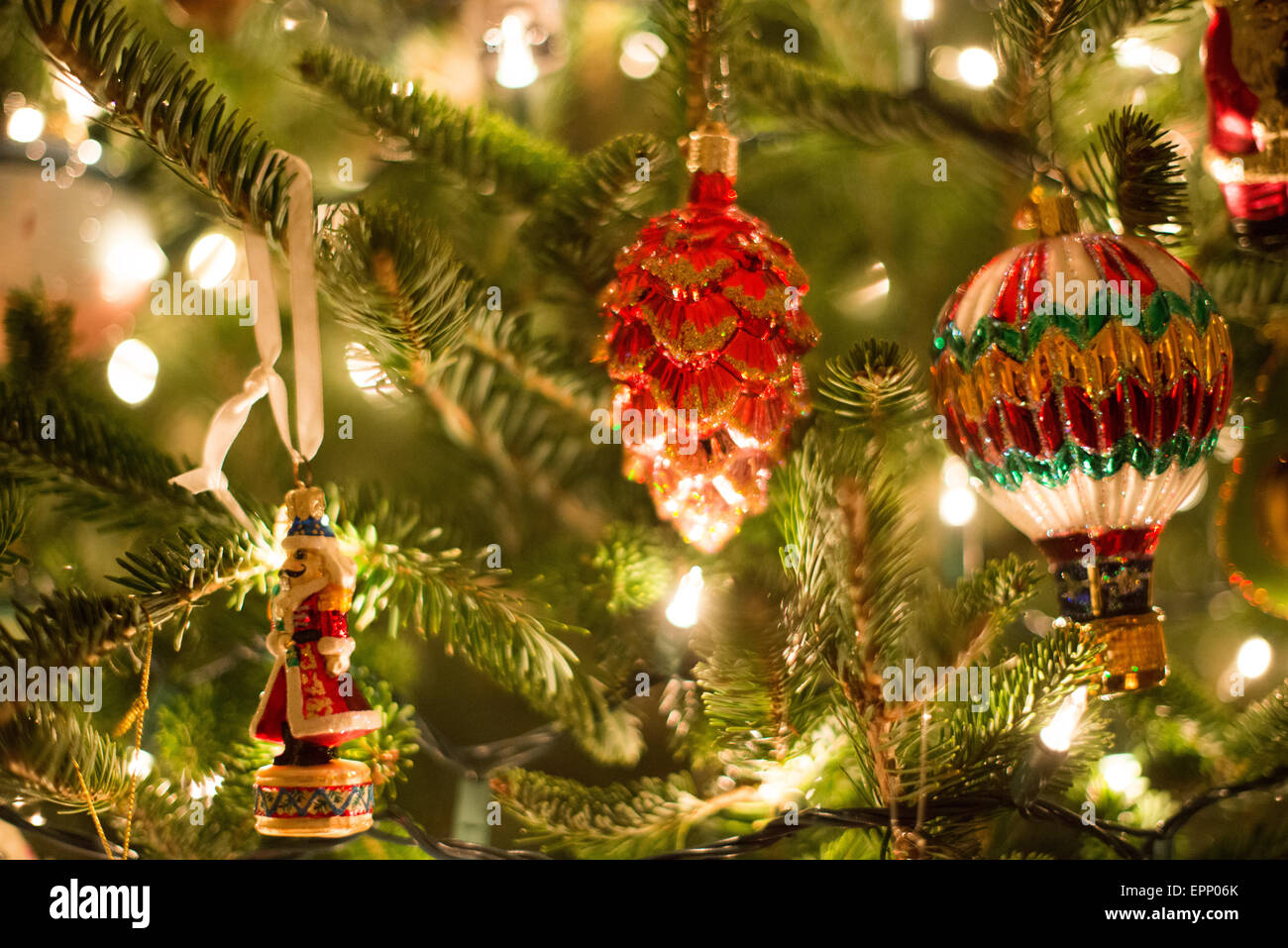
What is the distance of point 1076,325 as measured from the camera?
1.95ft

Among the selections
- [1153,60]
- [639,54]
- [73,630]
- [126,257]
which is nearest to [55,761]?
[73,630]

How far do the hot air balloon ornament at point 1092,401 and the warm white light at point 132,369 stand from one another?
0.64 m

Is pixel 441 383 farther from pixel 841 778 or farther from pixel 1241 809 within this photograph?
pixel 1241 809

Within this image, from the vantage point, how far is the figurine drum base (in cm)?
59

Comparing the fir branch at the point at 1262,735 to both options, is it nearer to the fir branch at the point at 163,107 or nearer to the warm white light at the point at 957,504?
the warm white light at the point at 957,504

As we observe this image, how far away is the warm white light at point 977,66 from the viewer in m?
0.92

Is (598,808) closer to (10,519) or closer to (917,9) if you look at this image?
(10,519)

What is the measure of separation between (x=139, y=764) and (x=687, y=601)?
0.41 metres

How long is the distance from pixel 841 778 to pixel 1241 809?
1.27 ft

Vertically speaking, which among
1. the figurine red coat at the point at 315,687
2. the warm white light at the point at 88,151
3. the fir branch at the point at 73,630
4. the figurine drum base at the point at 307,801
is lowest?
the figurine drum base at the point at 307,801

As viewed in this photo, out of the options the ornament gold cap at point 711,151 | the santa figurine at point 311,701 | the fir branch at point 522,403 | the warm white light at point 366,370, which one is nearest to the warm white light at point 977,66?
the ornament gold cap at point 711,151

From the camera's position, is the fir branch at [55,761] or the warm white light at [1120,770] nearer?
the fir branch at [55,761]

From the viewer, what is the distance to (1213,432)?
64cm

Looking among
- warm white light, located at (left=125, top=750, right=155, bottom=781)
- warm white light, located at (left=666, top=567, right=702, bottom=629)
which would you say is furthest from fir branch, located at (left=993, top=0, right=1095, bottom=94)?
warm white light, located at (left=125, top=750, right=155, bottom=781)
